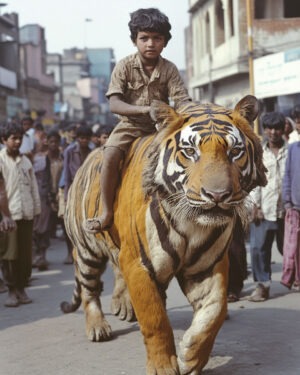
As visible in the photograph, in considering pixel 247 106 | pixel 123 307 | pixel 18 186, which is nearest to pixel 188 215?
pixel 247 106

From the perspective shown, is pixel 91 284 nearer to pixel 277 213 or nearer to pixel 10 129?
pixel 10 129

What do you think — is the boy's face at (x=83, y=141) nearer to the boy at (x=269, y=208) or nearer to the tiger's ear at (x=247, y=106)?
the boy at (x=269, y=208)

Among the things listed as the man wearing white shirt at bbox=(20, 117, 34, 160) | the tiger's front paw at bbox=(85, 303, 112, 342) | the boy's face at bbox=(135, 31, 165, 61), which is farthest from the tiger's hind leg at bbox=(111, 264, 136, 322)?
the man wearing white shirt at bbox=(20, 117, 34, 160)

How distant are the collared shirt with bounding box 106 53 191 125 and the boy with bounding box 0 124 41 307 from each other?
267cm

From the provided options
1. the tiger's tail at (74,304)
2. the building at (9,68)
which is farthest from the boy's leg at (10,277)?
the building at (9,68)

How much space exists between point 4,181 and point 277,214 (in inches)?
112

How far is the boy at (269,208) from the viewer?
775 cm

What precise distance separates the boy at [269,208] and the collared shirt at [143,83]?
2.58 m

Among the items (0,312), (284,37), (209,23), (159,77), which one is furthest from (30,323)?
(209,23)

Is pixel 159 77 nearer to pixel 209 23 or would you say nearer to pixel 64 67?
pixel 209 23

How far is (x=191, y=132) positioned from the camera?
4.43 m

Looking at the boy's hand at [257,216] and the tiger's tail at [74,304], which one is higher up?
the boy's hand at [257,216]

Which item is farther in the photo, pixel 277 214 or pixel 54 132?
pixel 54 132

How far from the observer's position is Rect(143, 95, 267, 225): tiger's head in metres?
4.18
